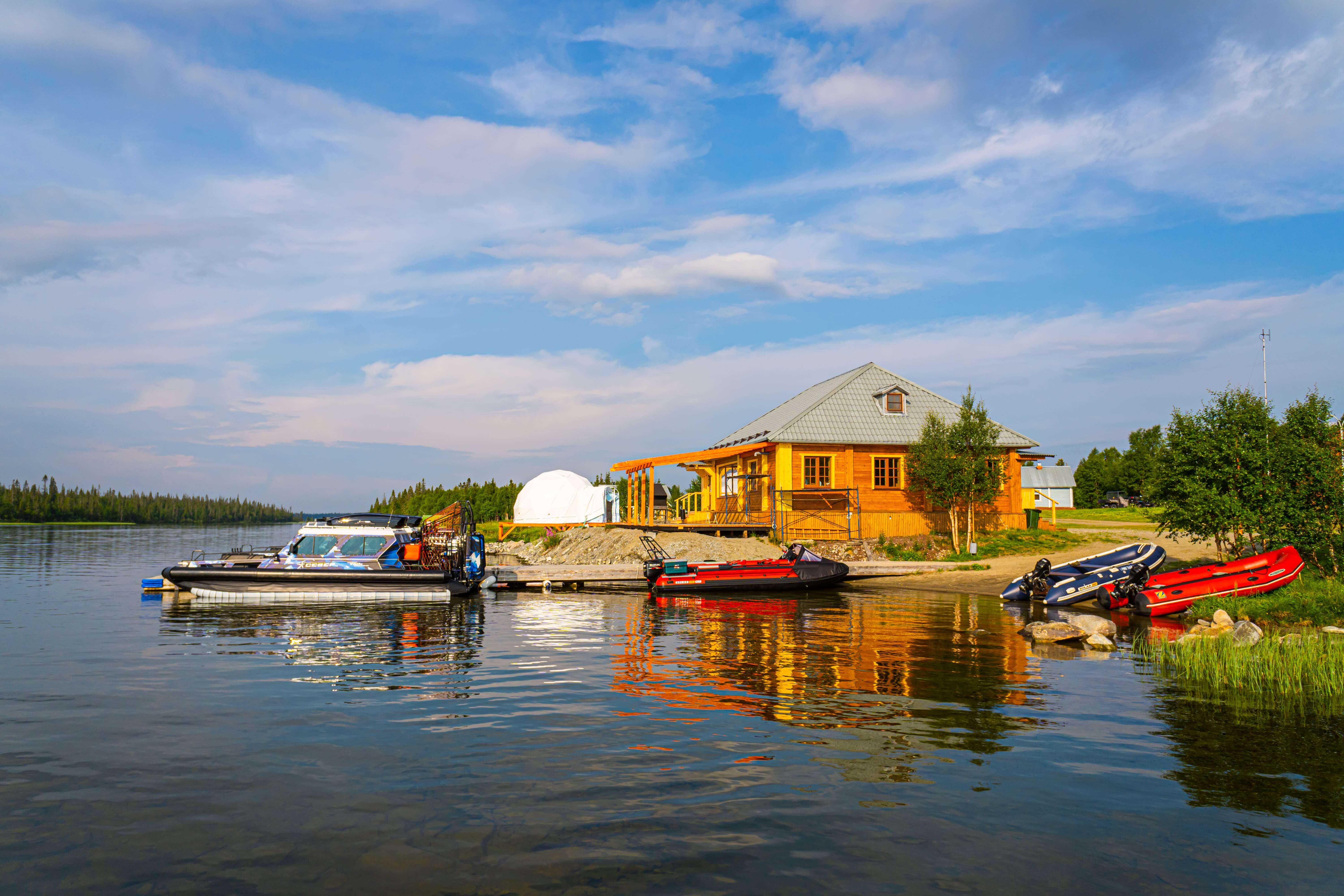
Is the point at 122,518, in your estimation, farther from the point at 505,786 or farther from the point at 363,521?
the point at 505,786

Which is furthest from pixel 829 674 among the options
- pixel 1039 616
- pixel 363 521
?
pixel 363 521

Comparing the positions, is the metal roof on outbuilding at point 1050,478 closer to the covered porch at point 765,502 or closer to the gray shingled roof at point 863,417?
the gray shingled roof at point 863,417

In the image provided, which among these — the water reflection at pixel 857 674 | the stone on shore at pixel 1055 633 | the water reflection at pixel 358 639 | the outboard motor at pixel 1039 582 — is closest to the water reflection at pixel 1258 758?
the water reflection at pixel 857 674

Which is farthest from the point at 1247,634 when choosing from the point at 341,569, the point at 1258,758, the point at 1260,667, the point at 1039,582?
the point at 341,569

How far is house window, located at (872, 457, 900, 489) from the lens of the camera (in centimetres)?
3625

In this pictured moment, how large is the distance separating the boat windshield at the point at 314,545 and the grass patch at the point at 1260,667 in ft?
70.5

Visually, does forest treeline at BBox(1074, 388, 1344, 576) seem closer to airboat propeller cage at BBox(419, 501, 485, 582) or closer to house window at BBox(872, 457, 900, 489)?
house window at BBox(872, 457, 900, 489)

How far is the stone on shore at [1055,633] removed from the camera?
1647cm

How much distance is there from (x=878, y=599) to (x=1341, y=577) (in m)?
11.4

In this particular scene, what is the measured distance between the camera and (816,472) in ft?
118

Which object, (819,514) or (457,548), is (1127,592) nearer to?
(819,514)

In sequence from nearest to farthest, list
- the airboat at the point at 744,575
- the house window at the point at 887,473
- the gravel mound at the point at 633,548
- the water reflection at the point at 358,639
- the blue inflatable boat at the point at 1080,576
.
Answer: the water reflection at the point at 358,639, the blue inflatable boat at the point at 1080,576, the airboat at the point at 744,575, the gravel mound at the point at 633,548, the house window at the point at 887,473

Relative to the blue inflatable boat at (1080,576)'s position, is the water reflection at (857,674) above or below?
below

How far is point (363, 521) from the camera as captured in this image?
2488cm
